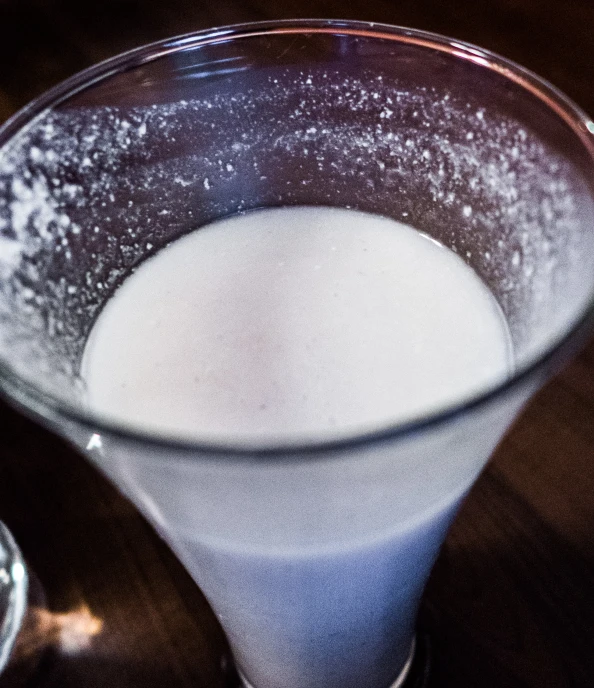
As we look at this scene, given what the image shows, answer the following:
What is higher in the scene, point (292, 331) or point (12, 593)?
point (292, 331)

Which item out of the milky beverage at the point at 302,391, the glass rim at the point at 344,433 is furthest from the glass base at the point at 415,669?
the glass rim at the point at 344,433

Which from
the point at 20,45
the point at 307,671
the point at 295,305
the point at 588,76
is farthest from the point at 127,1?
the point at 307,671

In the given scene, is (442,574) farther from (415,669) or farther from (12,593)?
(12,593)

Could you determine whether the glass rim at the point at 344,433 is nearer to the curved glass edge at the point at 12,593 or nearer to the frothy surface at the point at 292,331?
the frothy surface at the point at 292,331

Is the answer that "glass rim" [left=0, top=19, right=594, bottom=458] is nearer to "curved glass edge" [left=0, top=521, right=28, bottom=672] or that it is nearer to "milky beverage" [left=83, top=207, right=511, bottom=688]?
"milky beverage" [left=83, top=207, right=511, bottom=688]

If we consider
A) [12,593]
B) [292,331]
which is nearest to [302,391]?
[292,331]

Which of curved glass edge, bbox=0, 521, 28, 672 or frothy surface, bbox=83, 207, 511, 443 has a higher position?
frothy surface, bbox=83, 207, 511, 443

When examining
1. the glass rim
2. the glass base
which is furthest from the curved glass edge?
the glass rim

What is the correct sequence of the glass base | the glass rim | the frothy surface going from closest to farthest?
the glass rim, the frothy surface, the glass base
